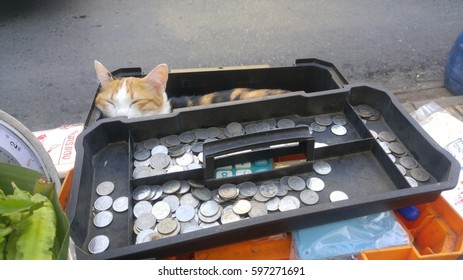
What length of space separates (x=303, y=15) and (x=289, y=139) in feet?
6.95

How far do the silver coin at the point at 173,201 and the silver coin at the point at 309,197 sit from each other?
11.7 inches

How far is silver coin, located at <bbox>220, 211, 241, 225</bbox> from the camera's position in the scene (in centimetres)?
74

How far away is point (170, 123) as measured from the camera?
2.95 feet

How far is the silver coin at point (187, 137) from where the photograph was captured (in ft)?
2.96

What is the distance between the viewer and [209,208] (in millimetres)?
761

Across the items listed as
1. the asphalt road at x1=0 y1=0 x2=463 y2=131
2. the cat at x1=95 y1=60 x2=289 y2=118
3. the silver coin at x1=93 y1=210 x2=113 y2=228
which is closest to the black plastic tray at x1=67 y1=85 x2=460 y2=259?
the silver coin at x1=93 y1=210 x2=113 y2=228

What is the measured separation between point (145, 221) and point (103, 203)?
12 centimetres

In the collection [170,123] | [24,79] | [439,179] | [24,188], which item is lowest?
[24,79]

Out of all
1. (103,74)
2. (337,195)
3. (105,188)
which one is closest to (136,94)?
(103,74)

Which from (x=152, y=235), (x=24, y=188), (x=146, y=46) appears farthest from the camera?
(x=146, y=46)

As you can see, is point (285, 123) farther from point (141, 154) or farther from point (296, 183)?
point (141, 154)

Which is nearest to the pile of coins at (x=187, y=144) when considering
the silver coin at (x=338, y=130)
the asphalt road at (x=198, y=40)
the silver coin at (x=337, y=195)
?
the silver coin at (x=338, y=130)
